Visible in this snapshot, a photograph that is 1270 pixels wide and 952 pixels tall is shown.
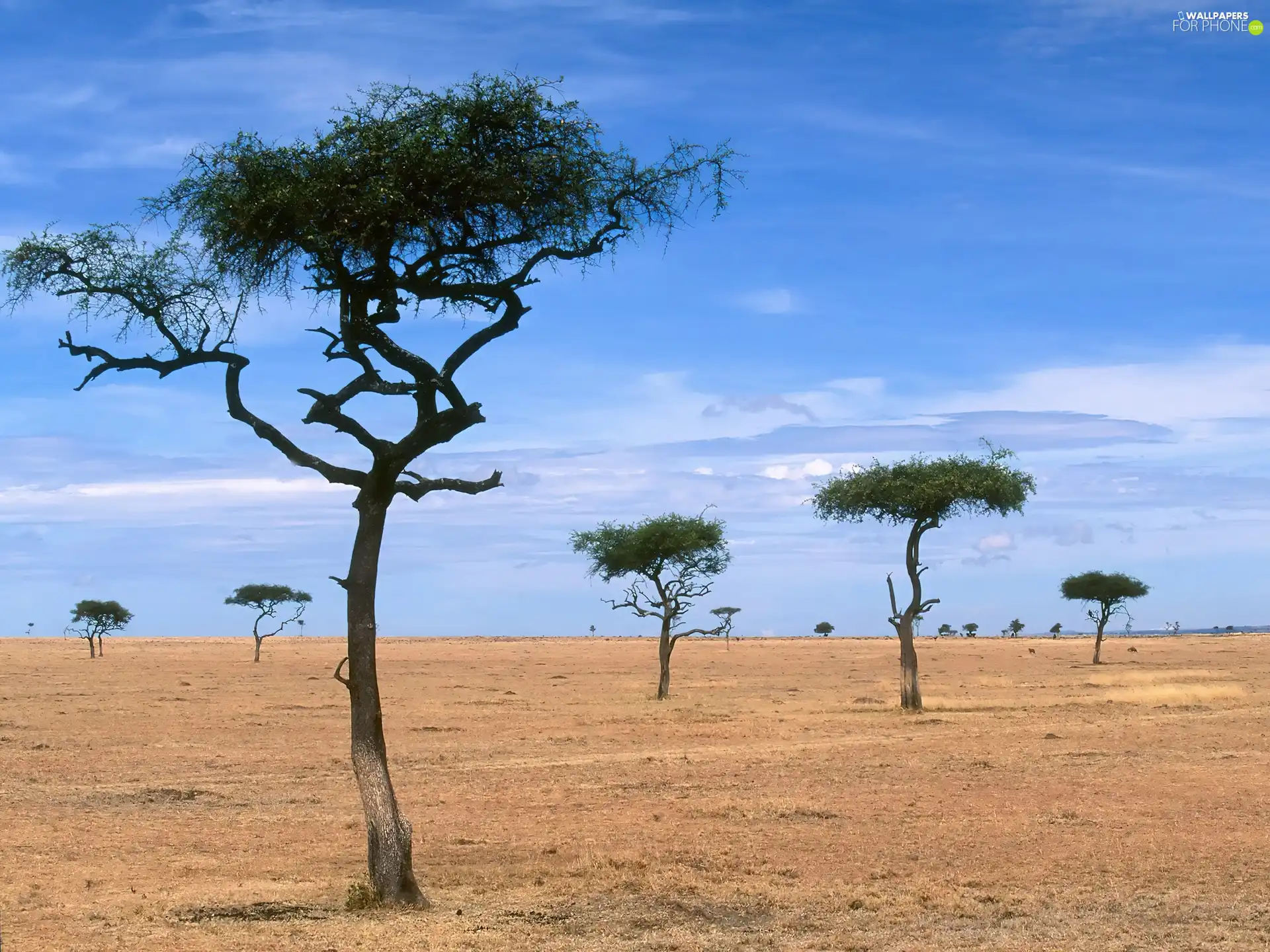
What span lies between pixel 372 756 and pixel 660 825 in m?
5.86

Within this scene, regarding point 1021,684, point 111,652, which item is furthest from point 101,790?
point 111,652

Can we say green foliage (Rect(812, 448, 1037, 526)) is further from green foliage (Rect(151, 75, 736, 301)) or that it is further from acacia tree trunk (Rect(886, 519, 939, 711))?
green foliage (Rect(151, 75, 736, 301))

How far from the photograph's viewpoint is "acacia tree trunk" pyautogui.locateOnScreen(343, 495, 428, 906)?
448 inches

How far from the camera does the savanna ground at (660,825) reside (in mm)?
10930

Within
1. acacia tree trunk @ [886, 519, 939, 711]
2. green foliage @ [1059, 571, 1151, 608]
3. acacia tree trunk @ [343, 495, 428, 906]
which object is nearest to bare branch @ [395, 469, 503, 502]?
acacia tree trunk @ [343, 495, 428, 906]

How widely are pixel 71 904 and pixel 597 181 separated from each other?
322 inches

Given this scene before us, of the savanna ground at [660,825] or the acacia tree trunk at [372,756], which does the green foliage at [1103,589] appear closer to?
the savanna ground at [660,825]

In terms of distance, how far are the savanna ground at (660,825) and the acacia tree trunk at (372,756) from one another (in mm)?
→ 483

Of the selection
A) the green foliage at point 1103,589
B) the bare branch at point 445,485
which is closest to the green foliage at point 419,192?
the bare branch at point 445,485

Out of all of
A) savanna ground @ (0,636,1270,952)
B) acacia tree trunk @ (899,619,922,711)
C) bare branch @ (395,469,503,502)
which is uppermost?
bare branch @ (395,469,503,502)

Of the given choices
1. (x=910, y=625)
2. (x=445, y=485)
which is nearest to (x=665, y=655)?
(x=910, y=625)

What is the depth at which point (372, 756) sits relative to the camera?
37.6 ft

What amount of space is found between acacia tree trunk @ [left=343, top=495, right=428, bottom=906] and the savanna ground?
0.48 m

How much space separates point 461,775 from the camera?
21.6m
